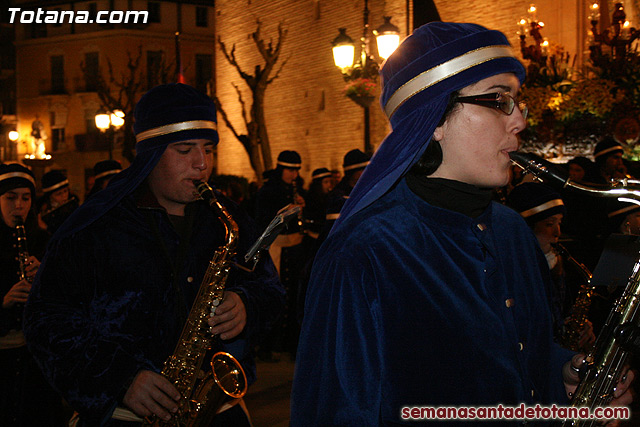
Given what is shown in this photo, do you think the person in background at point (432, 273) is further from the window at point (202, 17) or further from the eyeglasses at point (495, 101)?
the window at point (202, 17)

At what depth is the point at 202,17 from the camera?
4872 cm

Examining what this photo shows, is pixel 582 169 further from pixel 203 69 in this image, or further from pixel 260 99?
pixel 203 69

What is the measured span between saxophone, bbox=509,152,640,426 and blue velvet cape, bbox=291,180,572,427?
258 millimetres

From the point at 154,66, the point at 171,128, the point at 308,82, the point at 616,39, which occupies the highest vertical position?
the point at 154,66

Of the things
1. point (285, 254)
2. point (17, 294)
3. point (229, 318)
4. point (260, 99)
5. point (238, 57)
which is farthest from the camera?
point (238, 57)

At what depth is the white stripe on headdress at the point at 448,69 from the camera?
7.11 ft

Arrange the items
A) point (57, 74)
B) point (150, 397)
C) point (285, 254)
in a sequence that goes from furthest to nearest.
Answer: point (57, 74)
point (285, 254)
point (150, 397)

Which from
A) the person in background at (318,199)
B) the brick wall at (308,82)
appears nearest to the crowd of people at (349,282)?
the person in background at (318,199)

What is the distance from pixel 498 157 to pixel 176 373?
190 cm

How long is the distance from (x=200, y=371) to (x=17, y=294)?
2.04 meters

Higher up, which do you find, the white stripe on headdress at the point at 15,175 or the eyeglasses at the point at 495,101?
the eyeglasses at the point at 495,101

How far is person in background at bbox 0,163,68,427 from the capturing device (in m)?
4.95

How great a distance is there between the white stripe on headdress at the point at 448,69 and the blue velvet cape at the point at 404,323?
35 cm

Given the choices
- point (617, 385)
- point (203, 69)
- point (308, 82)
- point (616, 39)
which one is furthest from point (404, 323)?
point (203, 69)
